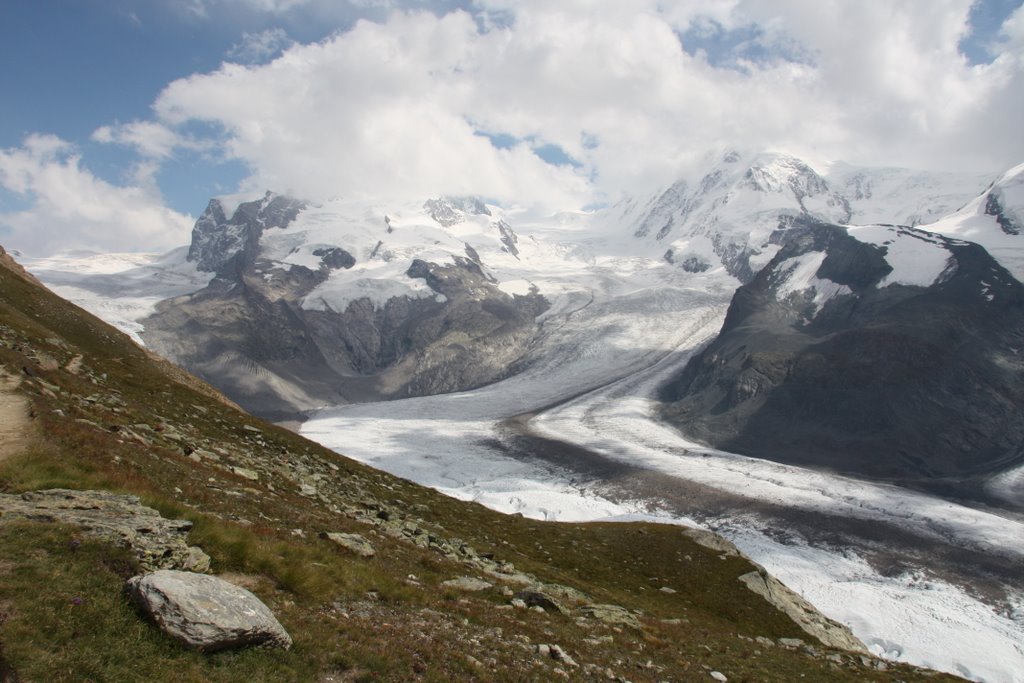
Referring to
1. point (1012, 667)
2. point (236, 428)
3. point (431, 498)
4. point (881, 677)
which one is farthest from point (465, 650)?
point (1012, 667)

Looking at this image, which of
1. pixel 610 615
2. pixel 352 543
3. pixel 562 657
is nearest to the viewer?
pixel 562 657

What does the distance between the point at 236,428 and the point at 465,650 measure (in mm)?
26603

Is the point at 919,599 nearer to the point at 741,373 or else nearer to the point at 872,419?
the point at 872,419

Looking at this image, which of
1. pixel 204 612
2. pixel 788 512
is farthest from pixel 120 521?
pixel 788 512

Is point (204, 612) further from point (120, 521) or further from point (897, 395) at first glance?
point (897, 395)

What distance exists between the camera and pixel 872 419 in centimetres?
16562

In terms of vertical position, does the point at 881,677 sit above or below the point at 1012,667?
above

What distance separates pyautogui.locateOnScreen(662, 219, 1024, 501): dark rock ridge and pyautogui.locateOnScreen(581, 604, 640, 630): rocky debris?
13905 centimetres

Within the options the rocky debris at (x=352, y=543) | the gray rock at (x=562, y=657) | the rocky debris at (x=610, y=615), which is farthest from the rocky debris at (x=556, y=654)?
the rocky debris at (x=610, y=615)

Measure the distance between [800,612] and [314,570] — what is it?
3226 cm

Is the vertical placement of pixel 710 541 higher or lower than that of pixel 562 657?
lower

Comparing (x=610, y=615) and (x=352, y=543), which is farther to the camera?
(x=610, y=615)

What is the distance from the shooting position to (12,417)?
1786 cm

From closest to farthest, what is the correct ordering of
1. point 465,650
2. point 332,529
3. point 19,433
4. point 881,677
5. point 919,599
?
1. point 465,650
2. point 19,433
3. point 332,529
4. point 881,677
5. point 919,599
